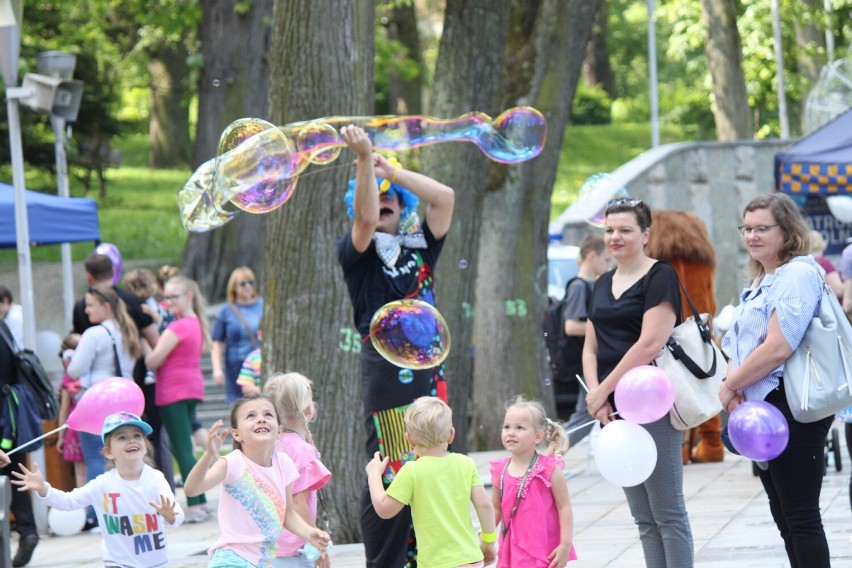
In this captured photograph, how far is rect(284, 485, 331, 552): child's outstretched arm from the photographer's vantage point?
564cm

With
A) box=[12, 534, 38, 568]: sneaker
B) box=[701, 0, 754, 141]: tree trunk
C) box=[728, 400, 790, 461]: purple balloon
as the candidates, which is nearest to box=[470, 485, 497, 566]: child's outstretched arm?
box=[728, 400, 790, 461]: purple balloon

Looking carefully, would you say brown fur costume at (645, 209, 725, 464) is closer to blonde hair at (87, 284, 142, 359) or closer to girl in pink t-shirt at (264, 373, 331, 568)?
blonde hair at (87, 284, 142, 359)

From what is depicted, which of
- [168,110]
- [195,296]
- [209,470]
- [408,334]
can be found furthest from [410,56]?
[209,470]

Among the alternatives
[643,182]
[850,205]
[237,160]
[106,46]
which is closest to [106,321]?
[237,160]

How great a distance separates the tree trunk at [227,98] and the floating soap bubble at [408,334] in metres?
14.7

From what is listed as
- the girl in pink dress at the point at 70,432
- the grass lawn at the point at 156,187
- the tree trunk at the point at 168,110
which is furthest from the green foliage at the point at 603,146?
the girl in pink dress at the point at 70,432

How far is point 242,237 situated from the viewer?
69.7 ft

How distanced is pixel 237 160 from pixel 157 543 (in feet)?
6.79

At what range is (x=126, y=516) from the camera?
5766mm

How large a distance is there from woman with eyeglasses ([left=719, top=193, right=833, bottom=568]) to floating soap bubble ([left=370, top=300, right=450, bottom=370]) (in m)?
1.32

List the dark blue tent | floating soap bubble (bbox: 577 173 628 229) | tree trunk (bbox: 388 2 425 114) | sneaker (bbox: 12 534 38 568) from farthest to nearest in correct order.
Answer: tree trunk (bbox: 388 2 425 114)
the dark blue tent
floating soap bubble (bbox: 577 173 628 229)
sneaker (bbox: 12 534 38 568)

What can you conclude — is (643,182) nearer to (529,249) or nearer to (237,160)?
(529,249)

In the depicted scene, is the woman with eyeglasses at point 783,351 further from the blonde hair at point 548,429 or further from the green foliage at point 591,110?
the green foliage at point 591,110

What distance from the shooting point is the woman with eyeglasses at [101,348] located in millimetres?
9992
